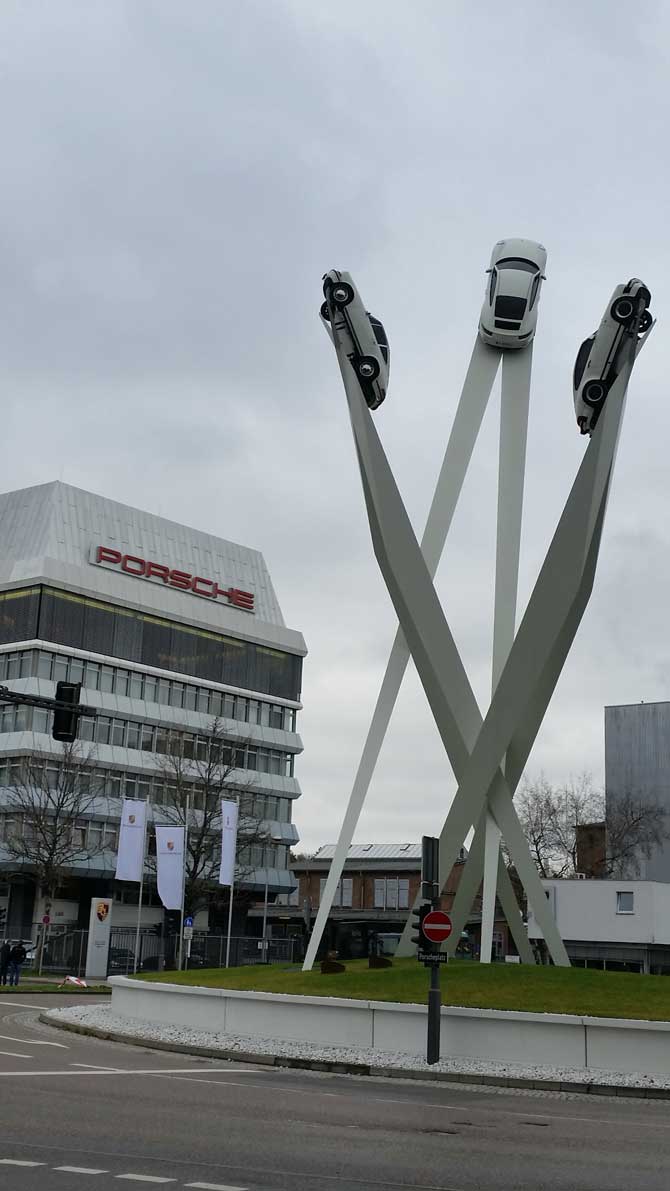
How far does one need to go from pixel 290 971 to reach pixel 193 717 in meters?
52.7

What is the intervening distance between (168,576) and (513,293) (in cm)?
5584

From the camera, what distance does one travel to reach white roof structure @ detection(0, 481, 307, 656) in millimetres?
74812

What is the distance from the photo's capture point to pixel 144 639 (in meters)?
78.7

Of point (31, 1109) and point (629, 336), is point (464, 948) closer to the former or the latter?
point (629, 336)

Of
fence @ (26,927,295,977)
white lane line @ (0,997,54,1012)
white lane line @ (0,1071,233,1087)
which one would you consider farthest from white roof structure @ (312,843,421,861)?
white lane line @ (0,1071,233,1087)

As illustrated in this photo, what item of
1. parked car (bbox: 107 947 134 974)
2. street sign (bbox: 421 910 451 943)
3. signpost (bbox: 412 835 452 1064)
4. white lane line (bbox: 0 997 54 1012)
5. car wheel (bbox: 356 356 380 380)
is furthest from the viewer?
parked car (bbox: 107 947 134 974)

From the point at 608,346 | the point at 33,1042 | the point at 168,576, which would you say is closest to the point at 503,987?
the point at 33,1042

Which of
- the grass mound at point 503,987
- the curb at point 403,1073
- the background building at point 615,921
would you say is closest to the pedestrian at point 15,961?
the background building at point 615,921

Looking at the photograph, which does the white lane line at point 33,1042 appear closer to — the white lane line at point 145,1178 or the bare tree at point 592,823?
the white lane line at point 145,1178

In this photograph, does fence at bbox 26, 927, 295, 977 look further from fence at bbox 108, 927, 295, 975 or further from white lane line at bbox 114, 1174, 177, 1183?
white lane line at bbox 114, 1174, 177, 1183

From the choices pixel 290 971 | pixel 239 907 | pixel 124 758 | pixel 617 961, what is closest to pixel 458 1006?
pixel 290 971

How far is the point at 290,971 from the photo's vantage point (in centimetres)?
2792

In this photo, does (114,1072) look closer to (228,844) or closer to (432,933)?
(432,933)

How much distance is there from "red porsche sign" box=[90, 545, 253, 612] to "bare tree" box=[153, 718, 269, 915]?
31.5 feet
